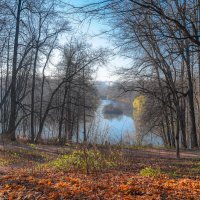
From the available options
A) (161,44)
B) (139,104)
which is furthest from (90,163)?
(139,104)

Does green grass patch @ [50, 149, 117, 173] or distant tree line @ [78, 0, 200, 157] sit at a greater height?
distant tree line @ [78, 0, 200, 157]

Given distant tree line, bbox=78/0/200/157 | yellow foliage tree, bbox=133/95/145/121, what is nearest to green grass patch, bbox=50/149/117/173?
distant tree line, bbox=78/0/200/157

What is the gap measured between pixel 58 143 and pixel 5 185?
34.6ft

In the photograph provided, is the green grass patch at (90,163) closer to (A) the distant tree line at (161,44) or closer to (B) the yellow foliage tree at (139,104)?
Answer: (A) the distant tree line at (161,44)

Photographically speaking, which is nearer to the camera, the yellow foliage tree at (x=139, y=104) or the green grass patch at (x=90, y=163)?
the green grass patch at (x=90, y=163)

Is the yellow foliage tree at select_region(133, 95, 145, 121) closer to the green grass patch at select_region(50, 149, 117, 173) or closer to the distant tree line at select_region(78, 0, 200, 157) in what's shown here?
the distant tree line at select_region(78, 0, 200, 157)

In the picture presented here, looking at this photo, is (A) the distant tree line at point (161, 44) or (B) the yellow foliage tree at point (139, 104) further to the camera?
(B) the yellow foliage tree at point (139, 104)

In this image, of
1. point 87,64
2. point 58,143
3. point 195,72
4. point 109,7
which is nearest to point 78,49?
point 87,64

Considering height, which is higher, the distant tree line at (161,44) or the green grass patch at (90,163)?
the distant tree line at (161,44)

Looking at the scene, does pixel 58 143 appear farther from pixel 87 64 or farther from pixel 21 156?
pixel 87 64

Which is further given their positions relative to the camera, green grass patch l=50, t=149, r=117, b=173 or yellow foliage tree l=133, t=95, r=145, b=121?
yellow foliage tree l=133, t=95, r=145, b=121

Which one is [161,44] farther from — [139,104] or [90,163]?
[139,104]

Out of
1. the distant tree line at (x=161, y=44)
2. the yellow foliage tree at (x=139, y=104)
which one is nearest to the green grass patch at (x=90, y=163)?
the distant tree line at (x=161, y=44)

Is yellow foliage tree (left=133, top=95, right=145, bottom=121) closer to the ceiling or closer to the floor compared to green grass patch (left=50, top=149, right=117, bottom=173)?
closer to the ceiling
